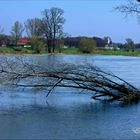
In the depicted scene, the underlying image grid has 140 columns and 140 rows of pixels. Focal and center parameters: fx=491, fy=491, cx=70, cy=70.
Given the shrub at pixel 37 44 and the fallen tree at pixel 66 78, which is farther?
the shrub at pixel 37 44

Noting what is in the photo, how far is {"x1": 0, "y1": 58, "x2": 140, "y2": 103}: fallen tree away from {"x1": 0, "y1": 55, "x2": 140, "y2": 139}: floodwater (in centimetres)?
58

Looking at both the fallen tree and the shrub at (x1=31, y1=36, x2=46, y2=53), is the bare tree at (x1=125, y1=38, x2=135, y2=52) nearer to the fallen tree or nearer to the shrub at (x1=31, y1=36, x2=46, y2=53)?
the shrub at (x1=31, y1=36, x2=46, y2=53)

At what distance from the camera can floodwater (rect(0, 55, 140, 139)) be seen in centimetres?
1243

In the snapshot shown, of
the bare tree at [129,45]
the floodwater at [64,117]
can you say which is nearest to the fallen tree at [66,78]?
the floodwater at [64,117]

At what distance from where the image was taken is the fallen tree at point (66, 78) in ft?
61.4

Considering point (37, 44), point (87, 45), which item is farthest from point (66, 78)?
point (87, 45)

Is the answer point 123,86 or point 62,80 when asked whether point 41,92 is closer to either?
point 62,80

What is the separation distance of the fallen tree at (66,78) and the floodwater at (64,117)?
1.90 feet

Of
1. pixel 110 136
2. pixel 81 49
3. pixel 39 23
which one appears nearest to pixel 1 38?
pixel 39 23

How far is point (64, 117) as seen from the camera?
14852 mm

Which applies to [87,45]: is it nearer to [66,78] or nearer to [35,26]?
[35,26]

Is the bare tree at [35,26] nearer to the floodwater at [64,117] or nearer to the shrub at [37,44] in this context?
the shrub at [37,44]

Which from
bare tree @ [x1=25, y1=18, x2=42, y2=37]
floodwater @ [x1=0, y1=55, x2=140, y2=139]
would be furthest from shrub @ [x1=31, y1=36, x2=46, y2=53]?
floodwater @ [x1=0, y1=55, x2=140, y2=139]

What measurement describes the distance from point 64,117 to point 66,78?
13.2 ft
